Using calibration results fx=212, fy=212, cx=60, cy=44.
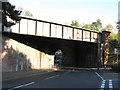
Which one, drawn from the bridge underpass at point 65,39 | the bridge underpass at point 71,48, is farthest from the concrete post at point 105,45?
the bridge underpass at point 71,48

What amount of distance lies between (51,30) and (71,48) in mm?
24350

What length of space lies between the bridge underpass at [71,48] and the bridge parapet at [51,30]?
8.94 feet

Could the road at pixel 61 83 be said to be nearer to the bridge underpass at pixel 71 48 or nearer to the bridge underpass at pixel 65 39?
the bridge underpass at pixel 65 39

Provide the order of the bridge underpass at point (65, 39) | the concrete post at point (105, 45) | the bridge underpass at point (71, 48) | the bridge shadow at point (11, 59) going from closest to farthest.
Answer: the bridge shadow at point (11, 59), the bridge underpass at point (65, 39), the bridge underpass at point (71, 48), the concrete post at point (105, 45)

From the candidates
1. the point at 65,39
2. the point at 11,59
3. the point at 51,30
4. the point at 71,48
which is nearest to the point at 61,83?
the point at 11,59

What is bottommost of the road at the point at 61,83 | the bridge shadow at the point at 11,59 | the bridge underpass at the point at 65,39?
the road at the point at 61,83

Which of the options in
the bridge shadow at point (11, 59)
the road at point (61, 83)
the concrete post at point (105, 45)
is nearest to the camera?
the road at point (61, 83)

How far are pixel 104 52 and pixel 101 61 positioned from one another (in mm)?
2181

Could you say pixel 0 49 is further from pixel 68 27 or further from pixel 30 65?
pixel 68 27

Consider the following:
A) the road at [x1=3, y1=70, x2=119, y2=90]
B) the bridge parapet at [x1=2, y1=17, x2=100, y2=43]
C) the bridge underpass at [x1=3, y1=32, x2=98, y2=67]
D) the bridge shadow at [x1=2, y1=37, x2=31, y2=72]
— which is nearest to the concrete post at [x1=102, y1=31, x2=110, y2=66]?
the bridge underpass at [x1=3, y1=32, x2=98, y2=67]

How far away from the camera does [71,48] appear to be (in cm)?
6128

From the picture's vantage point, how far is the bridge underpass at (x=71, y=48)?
46781 millimetres

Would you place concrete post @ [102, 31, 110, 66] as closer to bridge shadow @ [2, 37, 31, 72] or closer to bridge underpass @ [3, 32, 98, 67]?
bridge underpass @ [3, 32, 98, 67]

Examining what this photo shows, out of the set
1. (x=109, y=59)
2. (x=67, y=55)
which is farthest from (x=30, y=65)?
(x=67, y=55)
